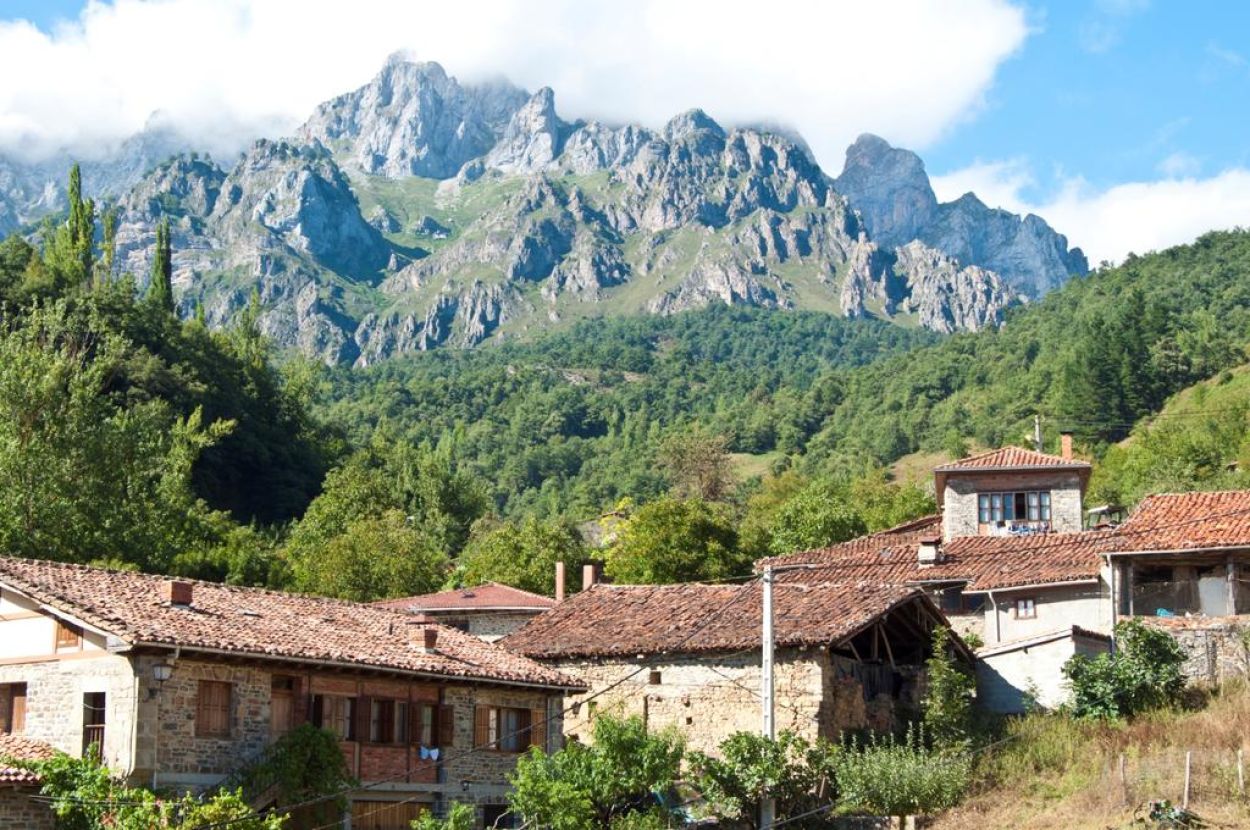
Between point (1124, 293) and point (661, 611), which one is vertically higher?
point (1124, 293)

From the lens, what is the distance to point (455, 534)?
10444 centimetres

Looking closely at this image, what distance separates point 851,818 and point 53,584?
1588cm

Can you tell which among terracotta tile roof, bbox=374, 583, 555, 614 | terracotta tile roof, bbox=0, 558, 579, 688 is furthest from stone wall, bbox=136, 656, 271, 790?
terracotta tile roof, bbox=374, 583, 555, 614

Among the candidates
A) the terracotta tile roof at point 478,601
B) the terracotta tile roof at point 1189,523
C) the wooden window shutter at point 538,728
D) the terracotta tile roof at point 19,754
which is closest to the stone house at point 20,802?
the terracotta tile roof at point 19,754

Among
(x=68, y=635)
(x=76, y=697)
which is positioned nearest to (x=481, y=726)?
(x=76, y=697)

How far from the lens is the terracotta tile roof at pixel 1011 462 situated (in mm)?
55281

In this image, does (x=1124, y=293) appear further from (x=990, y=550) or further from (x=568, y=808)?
(x=568, y=808)

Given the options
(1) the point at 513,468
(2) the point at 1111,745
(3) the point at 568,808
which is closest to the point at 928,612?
(2) the point at 1111,745

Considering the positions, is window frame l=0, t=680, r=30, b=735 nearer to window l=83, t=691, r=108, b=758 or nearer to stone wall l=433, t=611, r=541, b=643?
window l=83, t=691, r=108, b=758

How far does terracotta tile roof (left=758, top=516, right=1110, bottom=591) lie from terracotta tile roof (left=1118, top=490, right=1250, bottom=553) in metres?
1.03

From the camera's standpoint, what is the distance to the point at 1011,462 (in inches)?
2191

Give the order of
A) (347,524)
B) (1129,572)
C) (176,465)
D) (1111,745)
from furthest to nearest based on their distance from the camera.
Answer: (347,524) → (176,465) → (1129,572) → (1111,745)

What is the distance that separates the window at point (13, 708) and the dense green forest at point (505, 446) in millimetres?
23122

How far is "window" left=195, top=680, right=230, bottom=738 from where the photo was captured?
1075 inches
